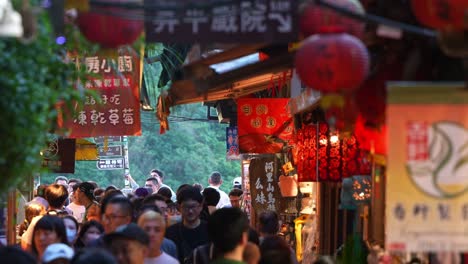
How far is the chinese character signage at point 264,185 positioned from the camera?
827 inches

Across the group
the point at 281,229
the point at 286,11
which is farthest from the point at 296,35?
the point at 281,229

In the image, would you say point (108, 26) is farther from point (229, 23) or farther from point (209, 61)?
point (209, 61)

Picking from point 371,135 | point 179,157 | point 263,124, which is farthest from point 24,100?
point 179,157

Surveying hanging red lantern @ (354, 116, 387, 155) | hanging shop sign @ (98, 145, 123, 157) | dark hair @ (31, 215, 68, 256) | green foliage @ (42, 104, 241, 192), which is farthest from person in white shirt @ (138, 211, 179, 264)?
green foliage @ (42, 104, 241, 192)

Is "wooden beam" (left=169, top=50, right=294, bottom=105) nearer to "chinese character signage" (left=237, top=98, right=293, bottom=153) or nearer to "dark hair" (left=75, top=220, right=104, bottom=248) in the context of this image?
"dark hair" (left=75, top=220, right=104, bottom=248)

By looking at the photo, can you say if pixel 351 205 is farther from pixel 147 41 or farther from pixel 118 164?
pixel 118 164

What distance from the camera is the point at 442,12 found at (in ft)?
→ 28.3

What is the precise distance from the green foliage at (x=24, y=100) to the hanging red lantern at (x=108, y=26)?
390mm

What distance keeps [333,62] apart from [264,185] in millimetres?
12290

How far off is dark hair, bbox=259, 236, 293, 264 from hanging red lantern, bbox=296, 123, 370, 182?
3.71 metres

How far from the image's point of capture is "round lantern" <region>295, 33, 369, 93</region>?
9133mm

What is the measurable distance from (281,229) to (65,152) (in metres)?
4.76

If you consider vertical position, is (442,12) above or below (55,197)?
above

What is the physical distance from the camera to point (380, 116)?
10680 mm
